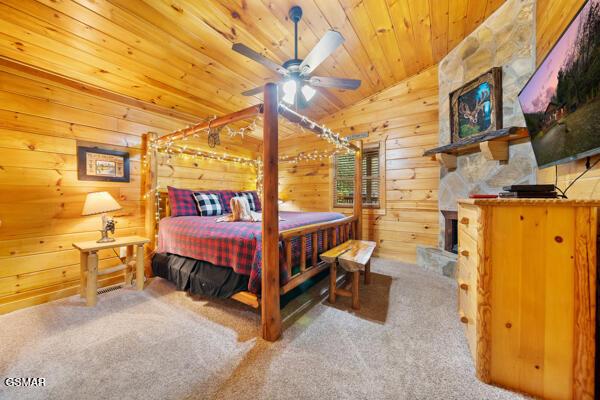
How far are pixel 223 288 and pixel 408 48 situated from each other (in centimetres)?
348

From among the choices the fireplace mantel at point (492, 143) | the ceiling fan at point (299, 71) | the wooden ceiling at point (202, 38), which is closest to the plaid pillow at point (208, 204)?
the wooden ceiling at point (202, 38)

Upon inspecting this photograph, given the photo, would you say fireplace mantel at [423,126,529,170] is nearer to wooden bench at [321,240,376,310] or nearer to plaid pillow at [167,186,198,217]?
wooden bench at [321,240,376,310]

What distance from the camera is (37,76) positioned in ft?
6.93

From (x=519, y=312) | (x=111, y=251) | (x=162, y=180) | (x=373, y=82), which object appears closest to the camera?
(x=519, y=312)

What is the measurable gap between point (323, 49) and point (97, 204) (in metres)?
2.58

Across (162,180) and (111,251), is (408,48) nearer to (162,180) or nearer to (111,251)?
→ (162,180)

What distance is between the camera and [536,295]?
44.1 inches

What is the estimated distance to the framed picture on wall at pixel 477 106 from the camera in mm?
2443

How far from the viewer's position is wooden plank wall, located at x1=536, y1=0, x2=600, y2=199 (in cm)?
129

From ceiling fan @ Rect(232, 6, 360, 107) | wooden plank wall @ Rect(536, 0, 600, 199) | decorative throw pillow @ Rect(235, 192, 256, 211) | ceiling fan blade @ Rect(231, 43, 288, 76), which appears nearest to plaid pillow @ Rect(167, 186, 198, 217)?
decorative throw pillow @ Rect(235, 192, 256, 211)

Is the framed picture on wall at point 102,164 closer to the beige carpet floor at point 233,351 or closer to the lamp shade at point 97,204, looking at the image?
the lamp shade at point 97,204

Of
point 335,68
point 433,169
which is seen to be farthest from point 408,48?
point 433,169

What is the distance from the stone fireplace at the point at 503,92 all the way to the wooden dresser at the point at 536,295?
1.51 m

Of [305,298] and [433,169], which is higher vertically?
[433,169]
